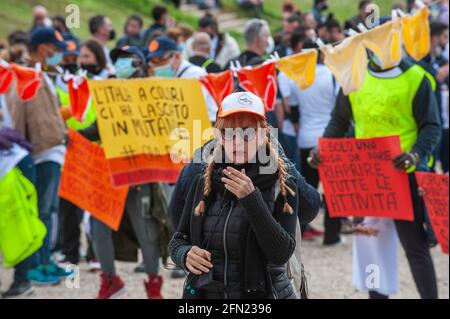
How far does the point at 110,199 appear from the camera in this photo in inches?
312

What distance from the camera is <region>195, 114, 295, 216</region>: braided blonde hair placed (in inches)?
168

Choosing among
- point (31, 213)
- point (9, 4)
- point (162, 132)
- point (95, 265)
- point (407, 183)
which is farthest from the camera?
point (9, 4)

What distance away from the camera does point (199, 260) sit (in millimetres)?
4266

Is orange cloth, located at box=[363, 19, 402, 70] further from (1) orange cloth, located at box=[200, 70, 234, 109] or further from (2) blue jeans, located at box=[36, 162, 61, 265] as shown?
(2) blue jeans, located at box=[36, 162, 61, 265]

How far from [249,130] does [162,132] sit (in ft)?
11.7

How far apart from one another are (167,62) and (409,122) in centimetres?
241

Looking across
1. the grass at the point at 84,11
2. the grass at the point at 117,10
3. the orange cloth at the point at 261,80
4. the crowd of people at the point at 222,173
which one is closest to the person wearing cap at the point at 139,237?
the crowd of people at the point at 222,173

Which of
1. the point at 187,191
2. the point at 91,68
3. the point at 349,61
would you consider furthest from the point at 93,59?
the point at 187,191

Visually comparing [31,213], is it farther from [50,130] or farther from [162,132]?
[162,132]

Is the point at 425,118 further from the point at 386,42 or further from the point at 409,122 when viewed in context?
the point at 386,42

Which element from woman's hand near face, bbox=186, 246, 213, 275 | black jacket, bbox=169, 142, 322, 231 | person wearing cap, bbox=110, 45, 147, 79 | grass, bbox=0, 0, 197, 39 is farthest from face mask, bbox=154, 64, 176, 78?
grass, bbox=0, 0, 197, 39

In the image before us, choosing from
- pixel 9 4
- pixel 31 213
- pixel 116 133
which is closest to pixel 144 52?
pixel 116 133

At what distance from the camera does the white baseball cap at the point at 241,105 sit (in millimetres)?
4227

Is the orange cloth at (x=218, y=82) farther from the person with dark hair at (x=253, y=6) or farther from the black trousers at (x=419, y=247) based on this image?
the person with dark hair at (x=253, y=6)
